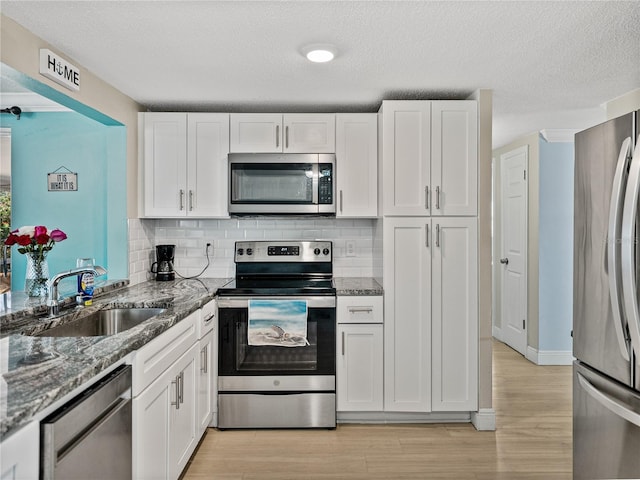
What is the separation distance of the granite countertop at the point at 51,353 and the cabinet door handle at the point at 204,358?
310 mm

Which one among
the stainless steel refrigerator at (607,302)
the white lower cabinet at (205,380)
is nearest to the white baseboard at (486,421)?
the stainless steel refrigerator at (607,302)

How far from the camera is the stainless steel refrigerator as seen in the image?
160 cm

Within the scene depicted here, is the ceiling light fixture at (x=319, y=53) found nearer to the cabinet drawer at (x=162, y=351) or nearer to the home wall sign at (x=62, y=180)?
the cabinet drawer at (x=162, y=351)

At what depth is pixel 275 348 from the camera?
3033 millimetres

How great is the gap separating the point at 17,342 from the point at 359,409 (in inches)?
83.3

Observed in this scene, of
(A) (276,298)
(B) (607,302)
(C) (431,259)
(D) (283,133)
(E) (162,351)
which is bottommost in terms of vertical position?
(E) (162,351)

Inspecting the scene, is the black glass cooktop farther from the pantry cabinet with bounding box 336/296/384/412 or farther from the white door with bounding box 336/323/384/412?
the white door with bounding box 336/323/384/412

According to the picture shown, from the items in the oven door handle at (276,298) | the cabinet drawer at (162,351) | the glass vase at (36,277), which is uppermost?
the glass vase at (36,277)

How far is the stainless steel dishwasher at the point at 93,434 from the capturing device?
122 centimetres

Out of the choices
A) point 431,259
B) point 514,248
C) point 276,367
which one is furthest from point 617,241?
point 514,248

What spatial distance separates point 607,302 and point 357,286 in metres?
1.67

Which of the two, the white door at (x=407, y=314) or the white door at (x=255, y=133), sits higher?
the white door at (x=255, y=133)

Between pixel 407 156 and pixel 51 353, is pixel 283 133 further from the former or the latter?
pixel 51 353

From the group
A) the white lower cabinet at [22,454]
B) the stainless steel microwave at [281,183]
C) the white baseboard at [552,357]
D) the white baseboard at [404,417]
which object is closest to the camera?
the white lower cabinet at [22,454]
